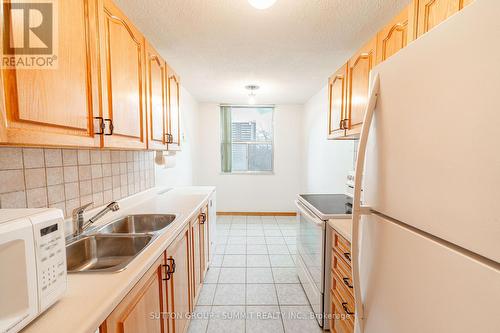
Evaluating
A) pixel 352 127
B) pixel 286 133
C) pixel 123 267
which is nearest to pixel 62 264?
pixel 123 267

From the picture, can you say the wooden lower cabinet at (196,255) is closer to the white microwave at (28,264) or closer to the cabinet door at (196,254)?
the cabinet door at (196,254)

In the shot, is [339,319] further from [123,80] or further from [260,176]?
[260,176]

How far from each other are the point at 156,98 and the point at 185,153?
77.0 inches

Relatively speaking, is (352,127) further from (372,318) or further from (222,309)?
(222,309)

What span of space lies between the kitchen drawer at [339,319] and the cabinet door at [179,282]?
3.36 ft

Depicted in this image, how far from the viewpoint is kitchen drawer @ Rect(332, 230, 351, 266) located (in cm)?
131

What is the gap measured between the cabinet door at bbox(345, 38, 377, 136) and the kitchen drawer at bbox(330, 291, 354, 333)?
1197mm

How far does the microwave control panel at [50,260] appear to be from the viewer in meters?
0.60

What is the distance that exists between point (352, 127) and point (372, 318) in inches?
51.6

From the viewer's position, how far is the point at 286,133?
15.1 feet

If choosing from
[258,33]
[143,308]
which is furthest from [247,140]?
[143,308]

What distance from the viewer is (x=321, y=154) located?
350 centimetres

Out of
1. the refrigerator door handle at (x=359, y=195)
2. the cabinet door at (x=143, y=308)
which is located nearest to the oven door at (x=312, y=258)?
the refrigerator door handle at (x=359, y=195)

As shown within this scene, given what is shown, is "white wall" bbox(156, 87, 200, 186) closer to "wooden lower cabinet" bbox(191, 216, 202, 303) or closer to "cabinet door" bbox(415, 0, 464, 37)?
"wooden lower cabinet" bbox(191, 216, 202, 303)
